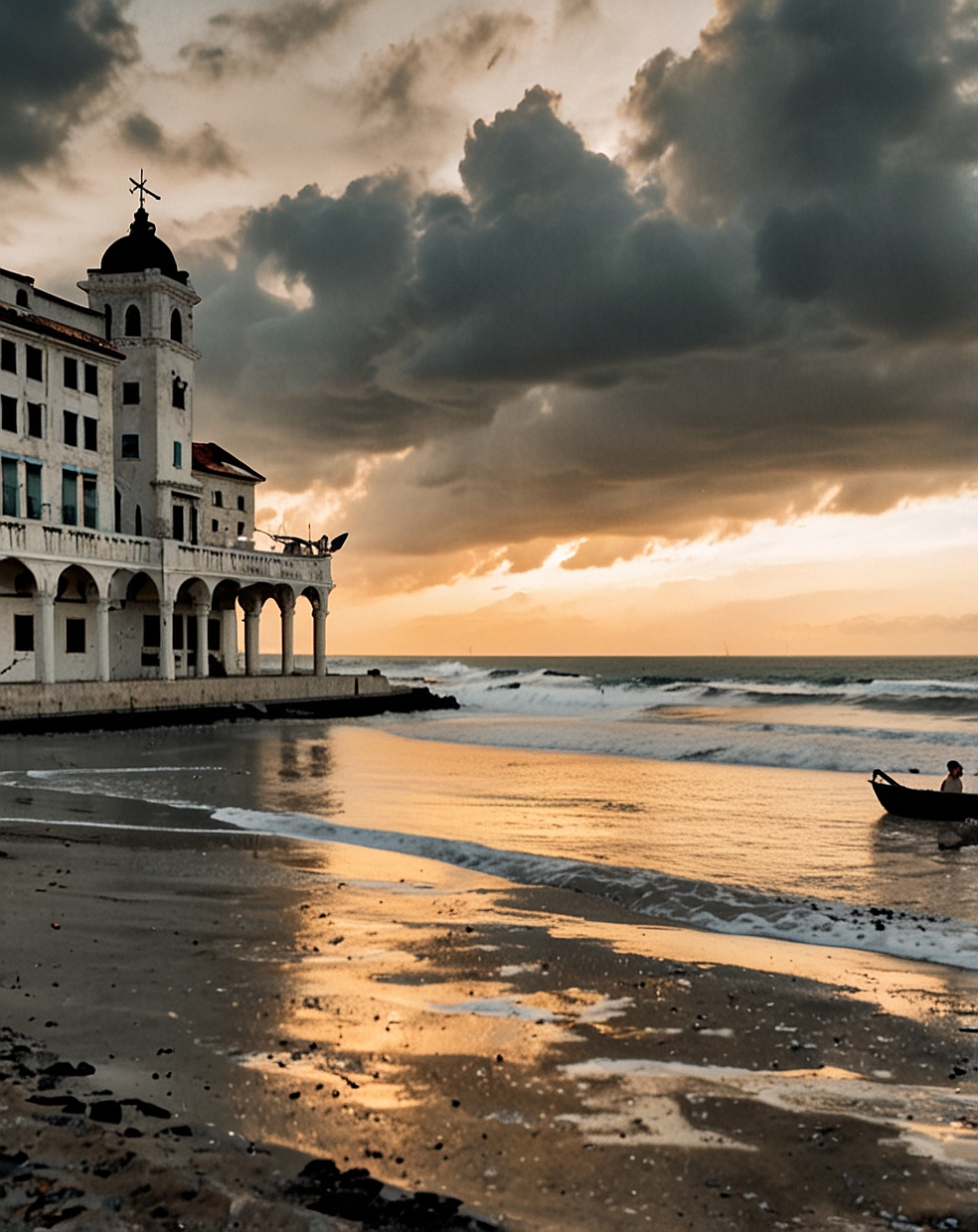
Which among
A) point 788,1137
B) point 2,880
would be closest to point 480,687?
point 2,880

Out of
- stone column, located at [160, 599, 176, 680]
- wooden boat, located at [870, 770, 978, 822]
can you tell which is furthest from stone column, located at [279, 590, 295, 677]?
wooden boat, located at [870, 770, 978, 822]

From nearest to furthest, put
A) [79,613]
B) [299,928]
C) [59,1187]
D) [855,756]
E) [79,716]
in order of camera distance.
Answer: [59,1187] → [299,928] → [855,756] → [79,716] → [79,613]

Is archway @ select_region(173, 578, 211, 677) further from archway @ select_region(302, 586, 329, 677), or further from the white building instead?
archway @ select_region(302, 586, 329, 677)

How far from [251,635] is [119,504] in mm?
→ 10474

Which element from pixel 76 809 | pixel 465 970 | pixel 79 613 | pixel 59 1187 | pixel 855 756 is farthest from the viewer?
pixel 79 613

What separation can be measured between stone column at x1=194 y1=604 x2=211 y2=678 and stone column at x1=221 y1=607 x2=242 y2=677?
12.3 ft

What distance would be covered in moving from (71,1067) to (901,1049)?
16.3 feet

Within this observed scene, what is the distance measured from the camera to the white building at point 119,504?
3931 centimetres

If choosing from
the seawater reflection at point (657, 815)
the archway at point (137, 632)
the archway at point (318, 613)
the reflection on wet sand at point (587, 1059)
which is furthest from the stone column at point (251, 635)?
the reflection on wet sand at point (587, 1059)

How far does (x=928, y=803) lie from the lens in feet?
57.3

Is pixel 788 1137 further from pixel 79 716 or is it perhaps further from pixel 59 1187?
pixel 79 716

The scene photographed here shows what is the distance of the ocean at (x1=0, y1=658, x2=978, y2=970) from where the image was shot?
11.3 meters

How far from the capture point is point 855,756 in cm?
3078

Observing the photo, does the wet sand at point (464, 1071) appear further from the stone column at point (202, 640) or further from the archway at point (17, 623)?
the stone column at point (202, 640)
